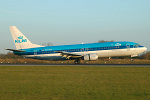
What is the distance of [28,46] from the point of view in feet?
150

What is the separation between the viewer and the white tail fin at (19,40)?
45594mm

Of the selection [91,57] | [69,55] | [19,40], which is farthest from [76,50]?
[19,40]

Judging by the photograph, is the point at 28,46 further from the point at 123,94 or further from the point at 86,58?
the point at 123,94

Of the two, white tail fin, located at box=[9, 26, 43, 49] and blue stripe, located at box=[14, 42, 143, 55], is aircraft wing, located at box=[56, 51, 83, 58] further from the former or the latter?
white tail fin, located at box=[9, 26, 43, 49]

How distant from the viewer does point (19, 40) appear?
150 feet

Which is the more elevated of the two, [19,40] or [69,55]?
[19,40]

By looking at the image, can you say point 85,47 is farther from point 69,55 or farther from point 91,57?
point 69,55

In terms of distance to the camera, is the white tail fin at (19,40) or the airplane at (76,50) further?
the white tail fin at (19,40)

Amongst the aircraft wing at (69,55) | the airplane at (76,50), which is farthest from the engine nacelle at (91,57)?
the aircraft wing at (69,55)

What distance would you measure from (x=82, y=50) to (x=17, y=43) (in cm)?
1392

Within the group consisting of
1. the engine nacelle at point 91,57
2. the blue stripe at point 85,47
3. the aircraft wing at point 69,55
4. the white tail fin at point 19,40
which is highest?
the white tail fin at point 19,40

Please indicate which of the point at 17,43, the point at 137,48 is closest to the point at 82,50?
the point at 137,48

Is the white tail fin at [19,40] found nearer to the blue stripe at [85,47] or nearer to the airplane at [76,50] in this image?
the airplane at [76,50]

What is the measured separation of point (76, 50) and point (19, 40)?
12374 millimetres
